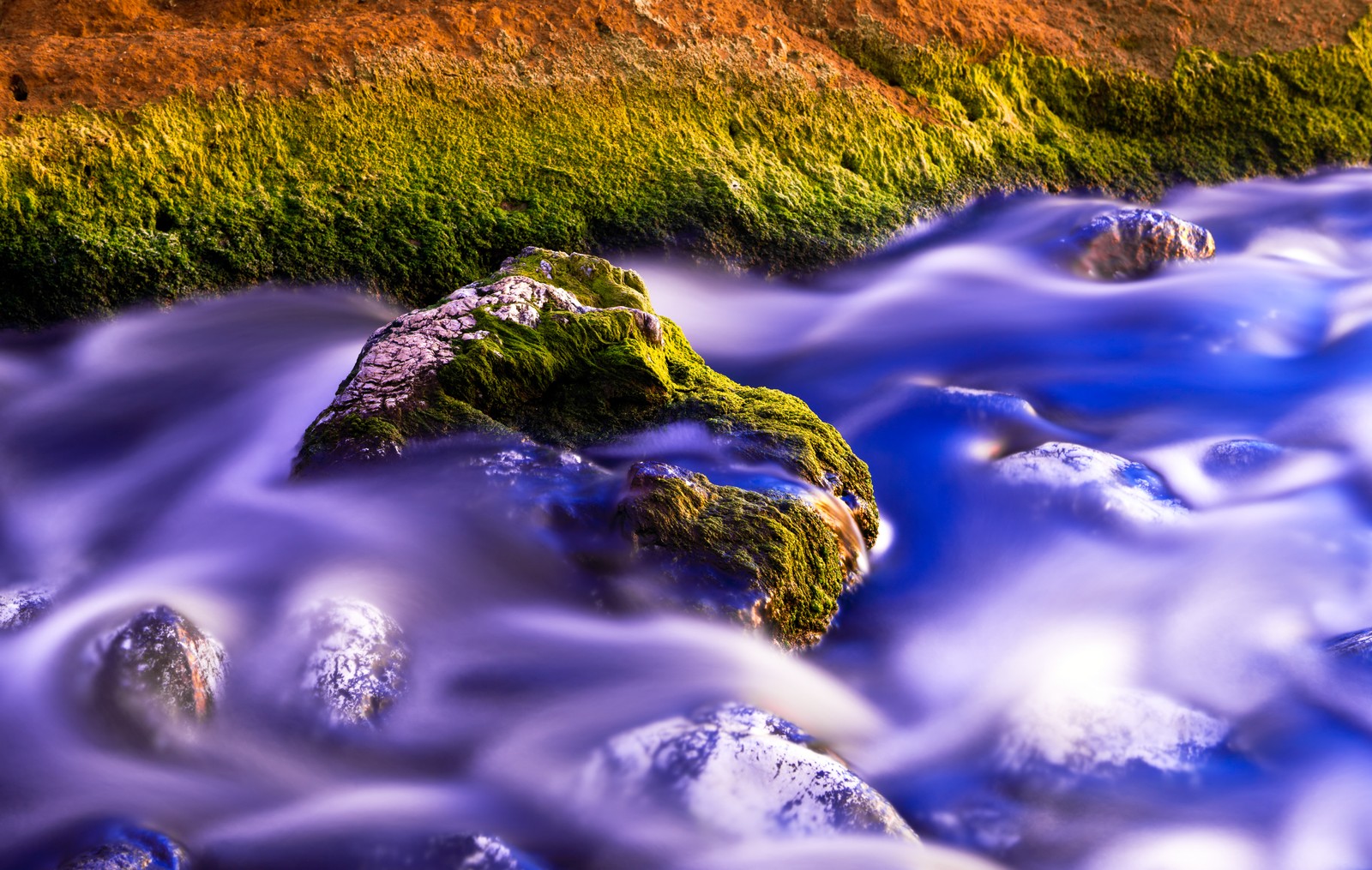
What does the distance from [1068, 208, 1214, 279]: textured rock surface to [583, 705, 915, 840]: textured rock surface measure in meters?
3.91

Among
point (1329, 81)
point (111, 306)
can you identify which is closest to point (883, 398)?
point (111, 306)

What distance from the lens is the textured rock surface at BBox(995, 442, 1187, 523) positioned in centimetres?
402

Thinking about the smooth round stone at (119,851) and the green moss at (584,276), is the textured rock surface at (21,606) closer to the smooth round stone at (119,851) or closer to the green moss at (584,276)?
the smooth round stone at (119,851)

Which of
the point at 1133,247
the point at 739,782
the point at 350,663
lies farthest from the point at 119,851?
the point at 1133,247

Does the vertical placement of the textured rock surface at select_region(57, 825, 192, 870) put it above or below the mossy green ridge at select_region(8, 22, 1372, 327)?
below

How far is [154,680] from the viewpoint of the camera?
2.90 meters

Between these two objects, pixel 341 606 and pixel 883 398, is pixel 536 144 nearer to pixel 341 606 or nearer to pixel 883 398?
pixel 883 398

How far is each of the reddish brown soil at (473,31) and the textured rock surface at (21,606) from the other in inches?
94.8

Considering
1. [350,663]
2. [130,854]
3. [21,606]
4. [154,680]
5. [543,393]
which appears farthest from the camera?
[543,393]

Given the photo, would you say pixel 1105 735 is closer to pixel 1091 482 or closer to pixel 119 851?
pixel 1091 482

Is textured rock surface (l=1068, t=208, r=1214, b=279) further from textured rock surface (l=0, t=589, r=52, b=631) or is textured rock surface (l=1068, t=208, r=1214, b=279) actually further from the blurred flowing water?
textured rock surface (l=0, t=589, r=52, b=631)

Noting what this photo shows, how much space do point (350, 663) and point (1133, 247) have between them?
461 centimetres

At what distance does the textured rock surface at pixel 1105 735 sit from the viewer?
2988 mm

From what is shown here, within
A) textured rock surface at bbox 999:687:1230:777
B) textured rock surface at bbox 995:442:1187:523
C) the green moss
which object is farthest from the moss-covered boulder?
textured rock surface at bbox 999:687:1230:777
